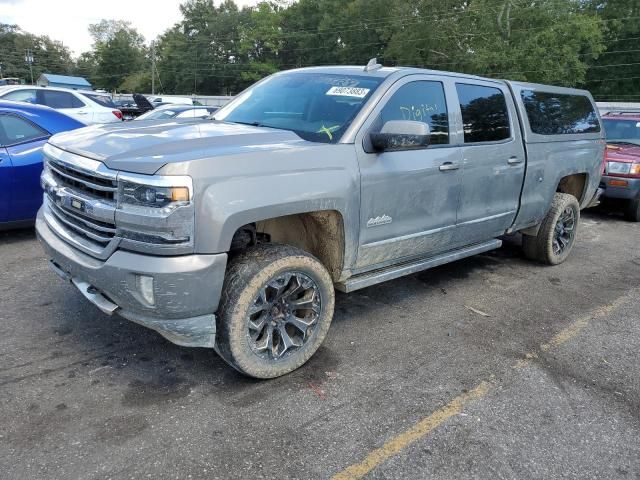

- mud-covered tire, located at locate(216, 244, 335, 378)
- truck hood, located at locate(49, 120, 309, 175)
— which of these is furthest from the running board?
truck hood, located at locate(49, 120, 309, 175)

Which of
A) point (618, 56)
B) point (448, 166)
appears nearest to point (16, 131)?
point (448, 166)

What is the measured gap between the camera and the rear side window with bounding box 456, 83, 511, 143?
443 cm

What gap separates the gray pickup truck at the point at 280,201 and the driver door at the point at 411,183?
0.04 feet

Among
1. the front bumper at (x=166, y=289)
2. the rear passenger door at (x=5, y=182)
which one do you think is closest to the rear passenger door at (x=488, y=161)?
the front bumper at (x=166, y=289)

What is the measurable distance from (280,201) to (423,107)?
67.0 inches

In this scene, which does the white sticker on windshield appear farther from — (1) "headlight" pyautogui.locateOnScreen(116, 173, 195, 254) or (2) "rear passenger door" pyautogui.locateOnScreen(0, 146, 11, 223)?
(2) "rear passenger door" pyautogui.locateOnScreen(0, 146, 11, 223)

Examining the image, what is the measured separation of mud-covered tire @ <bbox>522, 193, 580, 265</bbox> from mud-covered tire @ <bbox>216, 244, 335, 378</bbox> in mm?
3464

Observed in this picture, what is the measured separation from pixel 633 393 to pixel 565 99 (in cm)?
375

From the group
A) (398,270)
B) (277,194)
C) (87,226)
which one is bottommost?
(398,270)

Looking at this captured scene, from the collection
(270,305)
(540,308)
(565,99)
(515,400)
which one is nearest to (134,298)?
(270,305)

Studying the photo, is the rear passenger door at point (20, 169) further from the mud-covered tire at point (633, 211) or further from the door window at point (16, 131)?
the mud-covered tire at point (633, 211)

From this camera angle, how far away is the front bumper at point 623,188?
8.63 meters

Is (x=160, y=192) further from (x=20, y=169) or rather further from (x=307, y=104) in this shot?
(x=20, y=169)

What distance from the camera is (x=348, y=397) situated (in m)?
3.13
